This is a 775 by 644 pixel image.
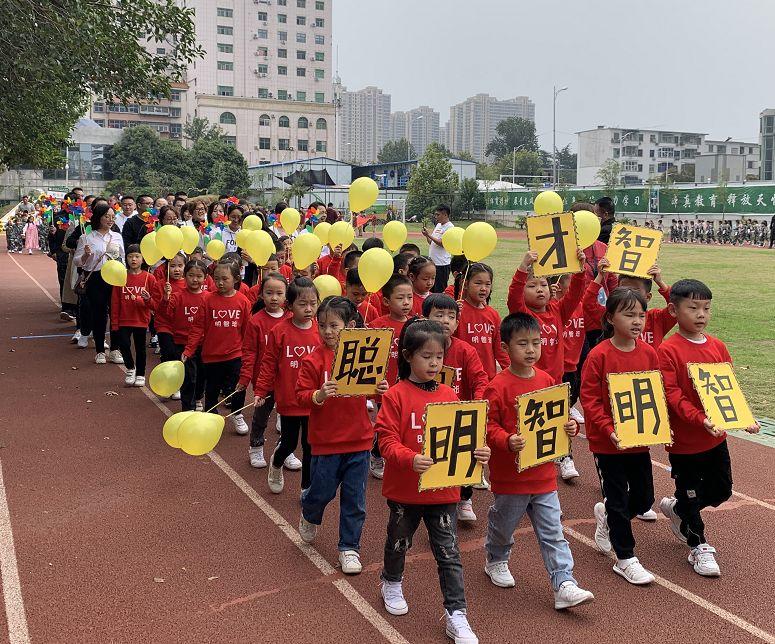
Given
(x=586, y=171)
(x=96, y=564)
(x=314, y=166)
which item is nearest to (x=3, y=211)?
(x=314, y=166)

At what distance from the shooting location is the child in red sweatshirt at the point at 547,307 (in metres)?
5.66

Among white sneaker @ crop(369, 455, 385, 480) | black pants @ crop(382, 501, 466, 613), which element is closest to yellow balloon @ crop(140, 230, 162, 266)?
white sneaker @ crop(369, 455, 385, 480)

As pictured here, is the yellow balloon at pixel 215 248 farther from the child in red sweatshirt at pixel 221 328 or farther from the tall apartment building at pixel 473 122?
the tall apartment building at pixel 473 122

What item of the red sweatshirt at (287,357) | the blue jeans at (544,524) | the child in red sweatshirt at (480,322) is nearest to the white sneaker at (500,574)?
the blue jeans at (544,524)

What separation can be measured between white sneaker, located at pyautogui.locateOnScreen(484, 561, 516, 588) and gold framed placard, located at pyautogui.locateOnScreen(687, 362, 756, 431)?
1409 mm

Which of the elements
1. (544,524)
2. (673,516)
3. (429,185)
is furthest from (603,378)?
(429,185)

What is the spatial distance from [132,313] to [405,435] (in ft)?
19.8

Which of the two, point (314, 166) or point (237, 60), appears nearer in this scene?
point (314, 166)

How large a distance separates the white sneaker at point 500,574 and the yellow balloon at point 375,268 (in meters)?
2.23

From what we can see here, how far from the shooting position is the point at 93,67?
435 inches

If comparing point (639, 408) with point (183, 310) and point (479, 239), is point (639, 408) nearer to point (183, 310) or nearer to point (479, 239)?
point (479, 239)

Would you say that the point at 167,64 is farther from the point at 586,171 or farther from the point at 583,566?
the point at 586,171

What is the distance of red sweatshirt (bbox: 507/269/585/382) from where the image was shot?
5.66 meters

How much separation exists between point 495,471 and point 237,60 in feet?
292
